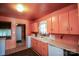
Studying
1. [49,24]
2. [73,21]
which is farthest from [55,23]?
[73,21]

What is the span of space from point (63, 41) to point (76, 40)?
16.6 inches

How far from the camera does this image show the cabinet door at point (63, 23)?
1.79 m

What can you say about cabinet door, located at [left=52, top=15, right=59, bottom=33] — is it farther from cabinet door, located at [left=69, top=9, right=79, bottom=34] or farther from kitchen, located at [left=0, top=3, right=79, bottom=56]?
cabinet door, located at [left=69, top=9, right=79, bottom=34]

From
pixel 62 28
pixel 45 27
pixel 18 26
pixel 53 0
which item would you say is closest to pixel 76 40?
pixel 62 28

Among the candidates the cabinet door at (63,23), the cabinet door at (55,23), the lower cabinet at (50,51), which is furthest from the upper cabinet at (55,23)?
the lower cabinet at (50,51)

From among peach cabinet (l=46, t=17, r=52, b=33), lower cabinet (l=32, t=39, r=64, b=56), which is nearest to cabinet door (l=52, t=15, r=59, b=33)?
peach cabinet (l=46, t=17, r=52, b=33)

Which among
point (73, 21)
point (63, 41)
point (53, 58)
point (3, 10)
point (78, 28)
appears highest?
point (3, 10)

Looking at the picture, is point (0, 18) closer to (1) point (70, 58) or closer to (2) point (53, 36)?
(1) point (70, 58)

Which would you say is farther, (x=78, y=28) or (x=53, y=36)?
(x=53, y=36)

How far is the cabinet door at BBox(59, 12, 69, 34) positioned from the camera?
1.79m

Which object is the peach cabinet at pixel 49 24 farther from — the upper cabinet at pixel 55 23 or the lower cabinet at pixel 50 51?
the lower cabinet at pixel 50 51

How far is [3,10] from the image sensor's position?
5.22 ft

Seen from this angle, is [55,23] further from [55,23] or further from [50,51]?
[50,51]

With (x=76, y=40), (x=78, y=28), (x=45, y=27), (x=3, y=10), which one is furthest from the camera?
(x=45, y=27)
